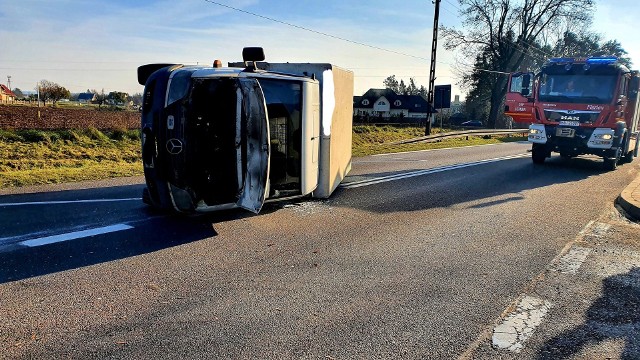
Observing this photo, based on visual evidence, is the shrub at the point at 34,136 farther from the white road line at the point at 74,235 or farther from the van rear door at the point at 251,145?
the van rear door at the point at 251,145

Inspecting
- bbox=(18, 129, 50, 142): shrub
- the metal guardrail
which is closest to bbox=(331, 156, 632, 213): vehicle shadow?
the metal guardrail

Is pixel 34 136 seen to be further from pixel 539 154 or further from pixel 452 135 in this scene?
pixel 452 135

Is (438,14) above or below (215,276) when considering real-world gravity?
above

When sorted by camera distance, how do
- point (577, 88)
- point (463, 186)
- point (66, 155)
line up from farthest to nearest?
point (66, 155)
point (577, 88)
point (463, 186)

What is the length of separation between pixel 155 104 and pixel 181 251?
5.91 feet

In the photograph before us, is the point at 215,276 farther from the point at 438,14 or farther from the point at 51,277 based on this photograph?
the point at 438,14

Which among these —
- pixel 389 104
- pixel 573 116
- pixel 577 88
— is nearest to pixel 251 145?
pixel 573 116

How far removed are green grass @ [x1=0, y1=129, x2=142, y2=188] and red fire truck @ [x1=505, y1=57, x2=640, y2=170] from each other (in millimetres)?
10299

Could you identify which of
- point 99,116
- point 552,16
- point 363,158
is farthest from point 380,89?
point 363,158

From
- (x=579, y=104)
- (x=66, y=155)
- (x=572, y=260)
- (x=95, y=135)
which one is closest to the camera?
(x=572, y=260)

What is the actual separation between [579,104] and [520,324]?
10.2m

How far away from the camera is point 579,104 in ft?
37.6

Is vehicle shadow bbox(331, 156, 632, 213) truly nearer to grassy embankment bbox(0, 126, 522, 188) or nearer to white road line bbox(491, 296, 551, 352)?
white road line bbox(491, 296, 551, 352)

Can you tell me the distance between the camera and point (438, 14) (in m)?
27.1
